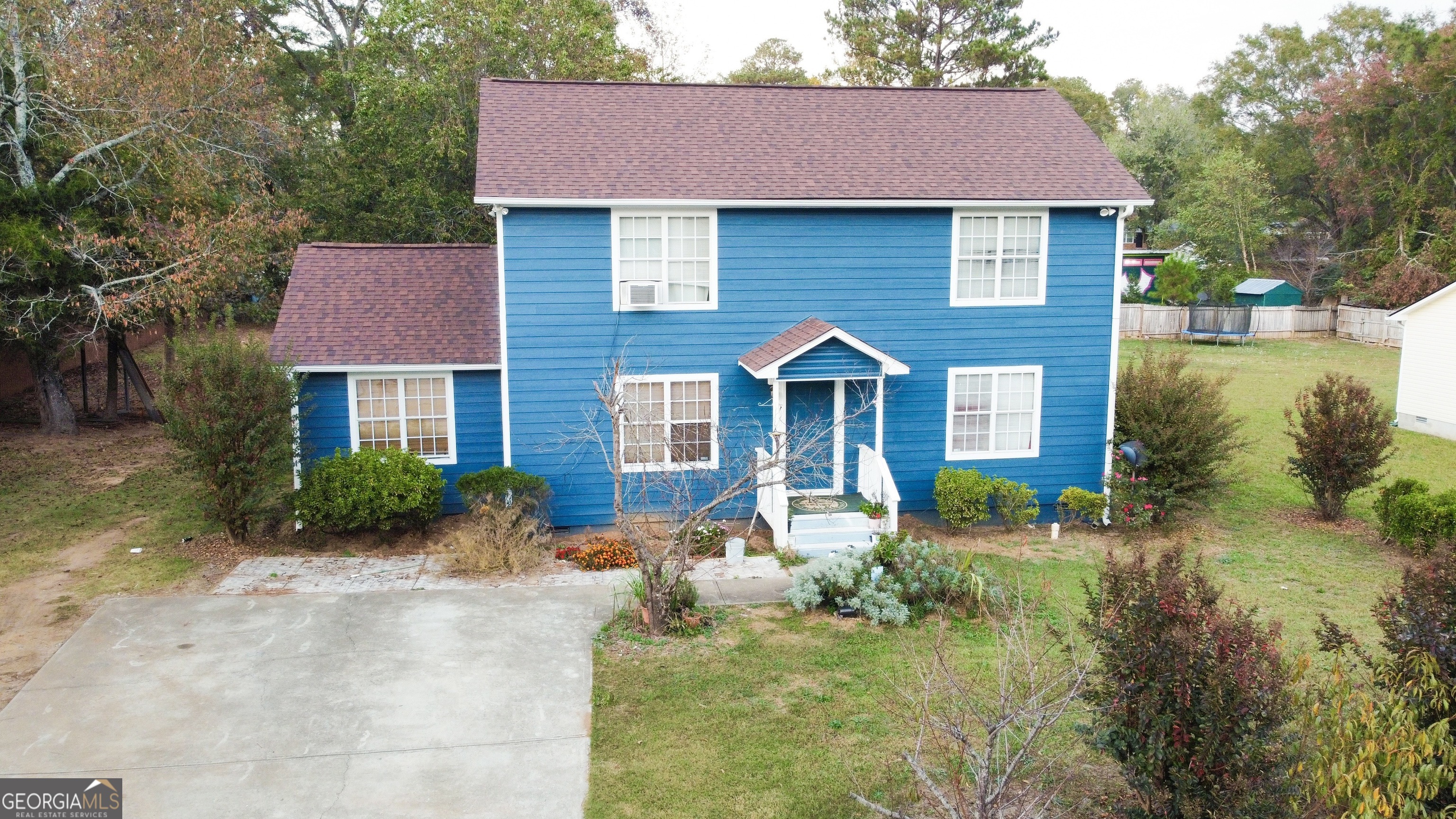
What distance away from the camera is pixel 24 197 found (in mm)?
17188

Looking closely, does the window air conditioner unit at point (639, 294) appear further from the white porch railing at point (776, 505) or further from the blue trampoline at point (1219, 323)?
the blue trampoline at point (1219, 323)

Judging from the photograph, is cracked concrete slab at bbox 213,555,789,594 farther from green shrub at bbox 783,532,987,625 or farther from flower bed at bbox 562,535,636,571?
green shrub at bbox 783,532,987,625

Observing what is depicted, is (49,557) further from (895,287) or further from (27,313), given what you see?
(895,287)

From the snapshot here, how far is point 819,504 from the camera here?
588 inches

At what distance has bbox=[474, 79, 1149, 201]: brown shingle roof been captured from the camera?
→ 48.6ft

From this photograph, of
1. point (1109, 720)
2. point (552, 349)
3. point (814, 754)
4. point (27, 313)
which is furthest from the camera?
point (27, 313)

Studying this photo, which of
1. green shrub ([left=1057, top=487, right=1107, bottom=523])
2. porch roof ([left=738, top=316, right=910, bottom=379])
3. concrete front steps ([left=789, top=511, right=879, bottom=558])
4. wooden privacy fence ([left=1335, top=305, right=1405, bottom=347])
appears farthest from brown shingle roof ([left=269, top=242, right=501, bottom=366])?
wooden privacy fence ([left=1335, top=305, right=1405, bottom=347])

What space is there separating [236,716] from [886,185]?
10.9 m

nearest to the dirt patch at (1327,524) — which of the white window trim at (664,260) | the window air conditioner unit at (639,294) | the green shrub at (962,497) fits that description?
the green shrub at (962,497)

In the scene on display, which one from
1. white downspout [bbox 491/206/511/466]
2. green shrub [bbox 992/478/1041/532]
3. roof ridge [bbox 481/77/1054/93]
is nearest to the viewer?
white downspout [bbox 491/206/511/466]

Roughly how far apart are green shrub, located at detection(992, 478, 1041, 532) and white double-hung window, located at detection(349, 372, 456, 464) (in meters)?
8.12

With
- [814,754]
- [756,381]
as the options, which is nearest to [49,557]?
[756,381]

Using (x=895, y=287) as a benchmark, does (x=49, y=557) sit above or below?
below

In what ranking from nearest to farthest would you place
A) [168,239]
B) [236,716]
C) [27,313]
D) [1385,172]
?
1. [236,716]
2. [27,313]
3. [168,239]
4. [1385,172]
